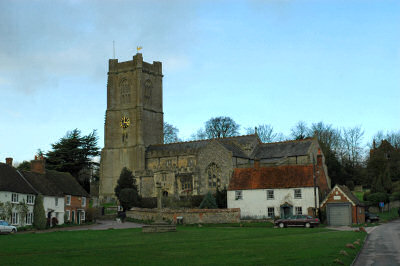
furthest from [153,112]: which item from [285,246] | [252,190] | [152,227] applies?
[285,246]

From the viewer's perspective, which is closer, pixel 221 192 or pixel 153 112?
pixel 221 192

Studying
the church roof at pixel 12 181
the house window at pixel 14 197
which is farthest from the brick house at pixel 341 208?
the house window at pixel 14 197

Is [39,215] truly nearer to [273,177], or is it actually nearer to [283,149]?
[273,177]

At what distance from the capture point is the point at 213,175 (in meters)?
69.4

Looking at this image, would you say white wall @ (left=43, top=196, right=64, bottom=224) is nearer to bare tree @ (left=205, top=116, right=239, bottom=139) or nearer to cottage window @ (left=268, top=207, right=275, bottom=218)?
cottage window @ (left=268, top=207, right=275, bottom=218)

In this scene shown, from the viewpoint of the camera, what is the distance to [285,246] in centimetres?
2319

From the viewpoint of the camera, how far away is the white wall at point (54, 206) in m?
54.2

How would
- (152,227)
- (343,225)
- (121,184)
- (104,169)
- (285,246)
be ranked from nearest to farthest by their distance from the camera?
(285,246) < (152,227) < (343,225) < (121,184) < (104,169)

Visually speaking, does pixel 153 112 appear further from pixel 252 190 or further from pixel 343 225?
pixel 343 225

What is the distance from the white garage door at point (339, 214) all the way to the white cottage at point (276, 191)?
1.74 m

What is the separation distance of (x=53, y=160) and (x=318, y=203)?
49036mm

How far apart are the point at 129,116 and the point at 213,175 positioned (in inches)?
1203

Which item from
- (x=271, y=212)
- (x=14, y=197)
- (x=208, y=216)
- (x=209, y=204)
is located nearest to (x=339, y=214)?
(x=271, y=212)

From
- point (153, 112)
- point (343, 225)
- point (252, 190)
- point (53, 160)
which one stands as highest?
point (153, 112)
